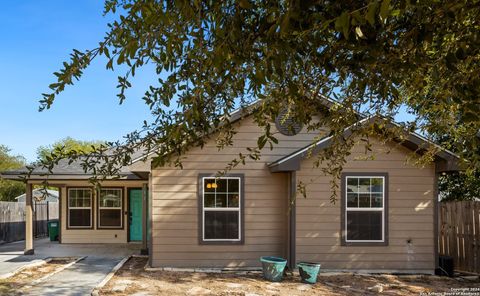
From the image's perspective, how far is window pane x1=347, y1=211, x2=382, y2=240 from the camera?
31.4 feet

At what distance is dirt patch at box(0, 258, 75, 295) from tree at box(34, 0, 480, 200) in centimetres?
613

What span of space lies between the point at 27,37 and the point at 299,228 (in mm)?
8344

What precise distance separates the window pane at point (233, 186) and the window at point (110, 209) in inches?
246

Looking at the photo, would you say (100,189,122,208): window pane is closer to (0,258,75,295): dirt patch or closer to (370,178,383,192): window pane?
(0,258,75,295): dirt patch

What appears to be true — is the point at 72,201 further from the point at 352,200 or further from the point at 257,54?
the point at 257,54

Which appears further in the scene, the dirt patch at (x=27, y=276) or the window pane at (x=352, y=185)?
the window pane at (x=352, y=185)

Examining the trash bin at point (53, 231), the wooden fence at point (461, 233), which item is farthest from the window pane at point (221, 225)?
the trash bin at point (53, 231)

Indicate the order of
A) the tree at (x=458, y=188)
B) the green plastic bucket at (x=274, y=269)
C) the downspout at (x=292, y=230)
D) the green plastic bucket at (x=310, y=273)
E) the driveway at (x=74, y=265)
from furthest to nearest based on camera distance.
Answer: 1. the tree at (x=458, y=188)
2. the downspout at (x=292, y=230)
3. the green plastic bucket at (x=274, y=269)
4. the green plastic bucket at (x=310, y=273)
5. the driveway at (x=74, y=265)

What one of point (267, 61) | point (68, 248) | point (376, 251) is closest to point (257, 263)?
point (376, 251)

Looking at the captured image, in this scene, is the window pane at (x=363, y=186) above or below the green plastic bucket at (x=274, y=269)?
above

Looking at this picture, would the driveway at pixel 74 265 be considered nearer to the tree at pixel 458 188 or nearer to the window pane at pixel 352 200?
the window pane at pixel 352 200

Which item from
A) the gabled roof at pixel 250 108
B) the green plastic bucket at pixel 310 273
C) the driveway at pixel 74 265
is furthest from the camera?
the green plastic bucket at pixel 310 273

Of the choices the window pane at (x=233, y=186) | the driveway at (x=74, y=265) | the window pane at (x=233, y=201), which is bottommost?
the driveway at (x=74, y=265)

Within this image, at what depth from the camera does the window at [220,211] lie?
9828 millimetres
